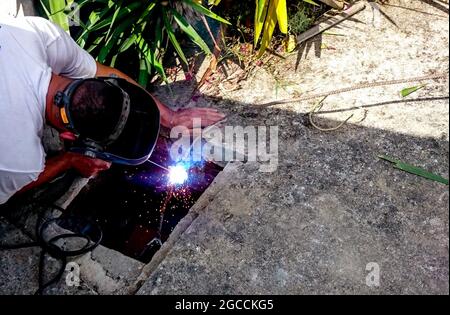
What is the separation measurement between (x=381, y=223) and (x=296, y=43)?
4.44ft

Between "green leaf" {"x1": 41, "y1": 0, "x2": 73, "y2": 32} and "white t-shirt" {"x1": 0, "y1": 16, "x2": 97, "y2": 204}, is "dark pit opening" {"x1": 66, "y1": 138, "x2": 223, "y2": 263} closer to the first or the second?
"white t-shirt" {"x1": 0, "y1": 16, "x2": 97, "y2": 204}

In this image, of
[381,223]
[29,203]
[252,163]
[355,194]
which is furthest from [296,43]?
[29,203]

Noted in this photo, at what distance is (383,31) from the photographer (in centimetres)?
290

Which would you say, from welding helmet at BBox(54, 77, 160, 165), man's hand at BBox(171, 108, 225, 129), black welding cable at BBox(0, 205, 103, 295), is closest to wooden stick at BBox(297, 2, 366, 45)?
man's hand at BBox(171, 108, 225, 129)

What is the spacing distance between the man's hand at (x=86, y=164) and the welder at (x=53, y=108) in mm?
417

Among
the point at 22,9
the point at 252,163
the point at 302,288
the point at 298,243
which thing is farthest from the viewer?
the point at 22,9

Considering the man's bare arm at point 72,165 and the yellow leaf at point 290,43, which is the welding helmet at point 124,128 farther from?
the yellow leaf at point 290,43

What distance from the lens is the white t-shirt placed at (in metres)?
2.10

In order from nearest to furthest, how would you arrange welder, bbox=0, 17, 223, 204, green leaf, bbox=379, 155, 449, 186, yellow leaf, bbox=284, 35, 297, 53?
welder, bbox=0, 17, 223, 204, green leaf, bbox=379, 155, 449, 186, yellow leaf, bbox=284, 35, 297, 53

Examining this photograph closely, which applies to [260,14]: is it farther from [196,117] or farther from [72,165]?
[72,165]

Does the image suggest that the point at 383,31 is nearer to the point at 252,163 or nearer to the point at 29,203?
the point at 252,163

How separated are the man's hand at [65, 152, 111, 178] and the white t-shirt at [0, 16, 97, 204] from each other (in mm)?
420

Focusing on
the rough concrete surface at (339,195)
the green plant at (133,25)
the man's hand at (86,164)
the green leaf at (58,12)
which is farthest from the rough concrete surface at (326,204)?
the green leaf at (58,12)

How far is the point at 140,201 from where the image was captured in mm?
2955
